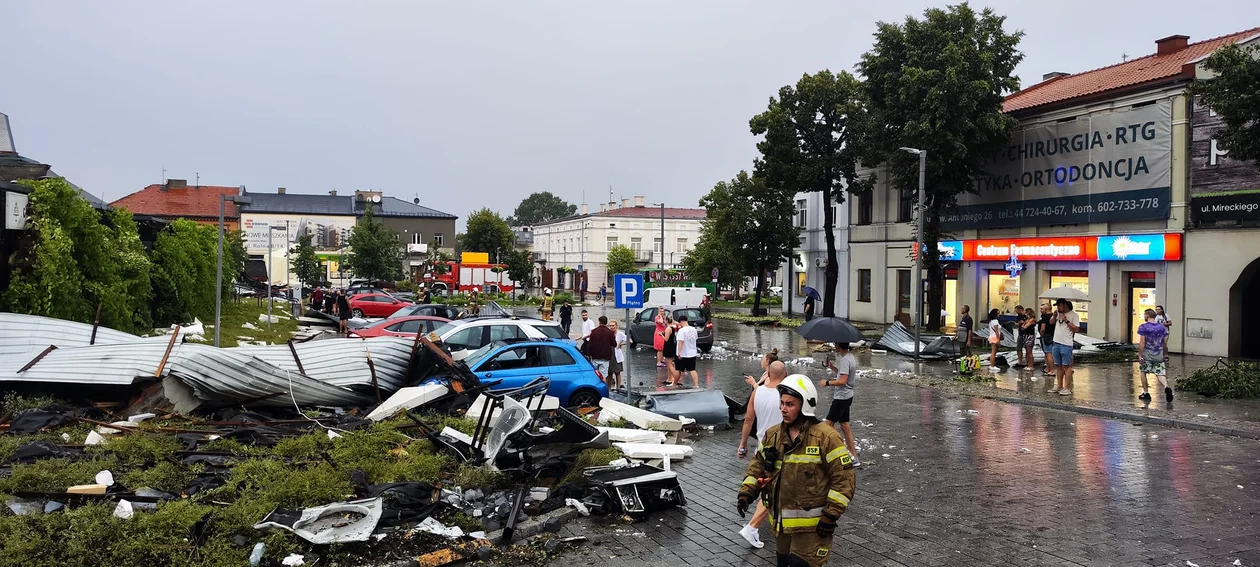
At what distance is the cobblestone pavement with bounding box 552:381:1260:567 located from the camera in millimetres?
7066

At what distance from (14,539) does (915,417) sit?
1260 cm

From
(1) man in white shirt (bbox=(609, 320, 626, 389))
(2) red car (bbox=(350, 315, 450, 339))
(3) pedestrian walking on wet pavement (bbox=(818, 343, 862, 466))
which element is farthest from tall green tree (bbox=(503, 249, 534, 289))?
(3) pedestrian walking on wet pavement (bbox=(818, 343, 862, 466))

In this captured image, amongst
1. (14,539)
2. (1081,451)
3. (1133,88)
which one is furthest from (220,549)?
(1133,88)

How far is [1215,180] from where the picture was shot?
2475 centimetres

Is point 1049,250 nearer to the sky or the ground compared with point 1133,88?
nearer to the ground

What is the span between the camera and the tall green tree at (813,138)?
1471 inches

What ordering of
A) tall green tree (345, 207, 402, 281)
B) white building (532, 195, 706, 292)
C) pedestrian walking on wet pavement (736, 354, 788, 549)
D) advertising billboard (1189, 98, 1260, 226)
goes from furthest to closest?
1. white building (532, 195, 706, 292)
2. tall green tree (345, 207, 402, 281)
3. advertising billboard (1189, 98, 1260, 226)
4. pedestrian walking on wet pavement (736, 354, 788, 549)

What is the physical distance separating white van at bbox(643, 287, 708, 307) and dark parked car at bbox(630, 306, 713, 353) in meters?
8.24

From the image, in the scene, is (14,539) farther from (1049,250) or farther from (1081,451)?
(1049,250)

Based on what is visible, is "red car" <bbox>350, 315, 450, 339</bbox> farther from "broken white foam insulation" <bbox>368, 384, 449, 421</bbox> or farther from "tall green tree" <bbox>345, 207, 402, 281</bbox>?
"tall green tree" <bbox>345, 207, 402, 281</bbox>

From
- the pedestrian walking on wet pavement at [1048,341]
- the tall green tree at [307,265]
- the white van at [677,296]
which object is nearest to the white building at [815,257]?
the white van at [677,296]

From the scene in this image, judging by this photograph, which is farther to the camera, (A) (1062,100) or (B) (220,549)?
(A) (1062,100)

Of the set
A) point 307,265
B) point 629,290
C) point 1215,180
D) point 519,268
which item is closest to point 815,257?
point 1215,180

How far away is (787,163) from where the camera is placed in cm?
3838
